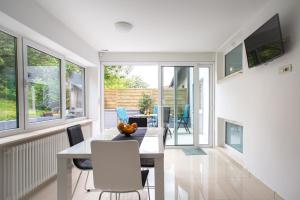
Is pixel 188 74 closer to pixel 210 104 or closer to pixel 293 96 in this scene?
pixel 210 104

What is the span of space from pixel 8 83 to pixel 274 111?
10.9ft

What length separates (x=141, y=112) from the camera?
24.2 ft

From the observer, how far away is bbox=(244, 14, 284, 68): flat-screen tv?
2207 millimetres

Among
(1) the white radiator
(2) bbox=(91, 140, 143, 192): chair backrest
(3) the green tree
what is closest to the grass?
(1) the white radiator

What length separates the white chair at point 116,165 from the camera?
168 cm

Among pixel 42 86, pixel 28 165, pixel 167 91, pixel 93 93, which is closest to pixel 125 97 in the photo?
pixel 93 93

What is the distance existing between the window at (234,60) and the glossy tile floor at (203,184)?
190cm

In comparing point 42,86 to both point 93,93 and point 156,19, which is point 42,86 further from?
point 156,19

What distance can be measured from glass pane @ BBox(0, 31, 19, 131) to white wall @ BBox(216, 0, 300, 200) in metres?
3.28

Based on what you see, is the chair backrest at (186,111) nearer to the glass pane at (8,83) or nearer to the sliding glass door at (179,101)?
the sliding glass door at (179,101)

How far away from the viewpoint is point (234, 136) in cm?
430

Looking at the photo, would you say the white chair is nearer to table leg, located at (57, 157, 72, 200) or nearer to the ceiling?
table leg, located at (57, 157, 72, 200)

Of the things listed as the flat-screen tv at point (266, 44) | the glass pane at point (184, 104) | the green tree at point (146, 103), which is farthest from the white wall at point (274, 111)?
the green tree at point (146, 103)

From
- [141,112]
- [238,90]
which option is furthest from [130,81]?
[238,90]
